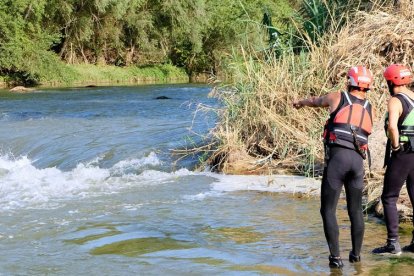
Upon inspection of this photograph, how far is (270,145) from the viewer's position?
12.0m

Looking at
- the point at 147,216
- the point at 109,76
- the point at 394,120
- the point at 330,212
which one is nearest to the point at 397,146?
the point at 394,120

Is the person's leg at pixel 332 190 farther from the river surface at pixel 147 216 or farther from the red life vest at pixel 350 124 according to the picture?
the river surface at pixel 147 216

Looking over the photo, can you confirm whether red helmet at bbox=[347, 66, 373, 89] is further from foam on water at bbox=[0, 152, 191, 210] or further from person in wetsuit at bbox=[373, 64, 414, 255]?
foam on water at bbox=[0, 152, 191, 210]

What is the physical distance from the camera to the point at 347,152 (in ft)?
20.0

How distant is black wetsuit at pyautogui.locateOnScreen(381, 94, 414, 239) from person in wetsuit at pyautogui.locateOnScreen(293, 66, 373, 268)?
43 cm

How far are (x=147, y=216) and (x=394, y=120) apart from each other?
12.1 ft

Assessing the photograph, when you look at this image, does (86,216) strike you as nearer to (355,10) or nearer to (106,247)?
(106,247)

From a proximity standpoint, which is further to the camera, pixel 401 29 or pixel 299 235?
pixel 401 29

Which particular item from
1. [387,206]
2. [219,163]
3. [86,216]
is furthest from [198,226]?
[219,163]

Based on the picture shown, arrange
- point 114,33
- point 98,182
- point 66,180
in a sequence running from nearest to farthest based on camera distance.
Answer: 1. point 98,182
2. point 66,180
3. point 114,33

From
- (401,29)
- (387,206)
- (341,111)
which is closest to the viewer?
(341,111)

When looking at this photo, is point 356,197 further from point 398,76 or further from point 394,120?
point 398,76

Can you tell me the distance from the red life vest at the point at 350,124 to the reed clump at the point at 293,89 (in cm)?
505

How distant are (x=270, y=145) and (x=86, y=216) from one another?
413 cm
